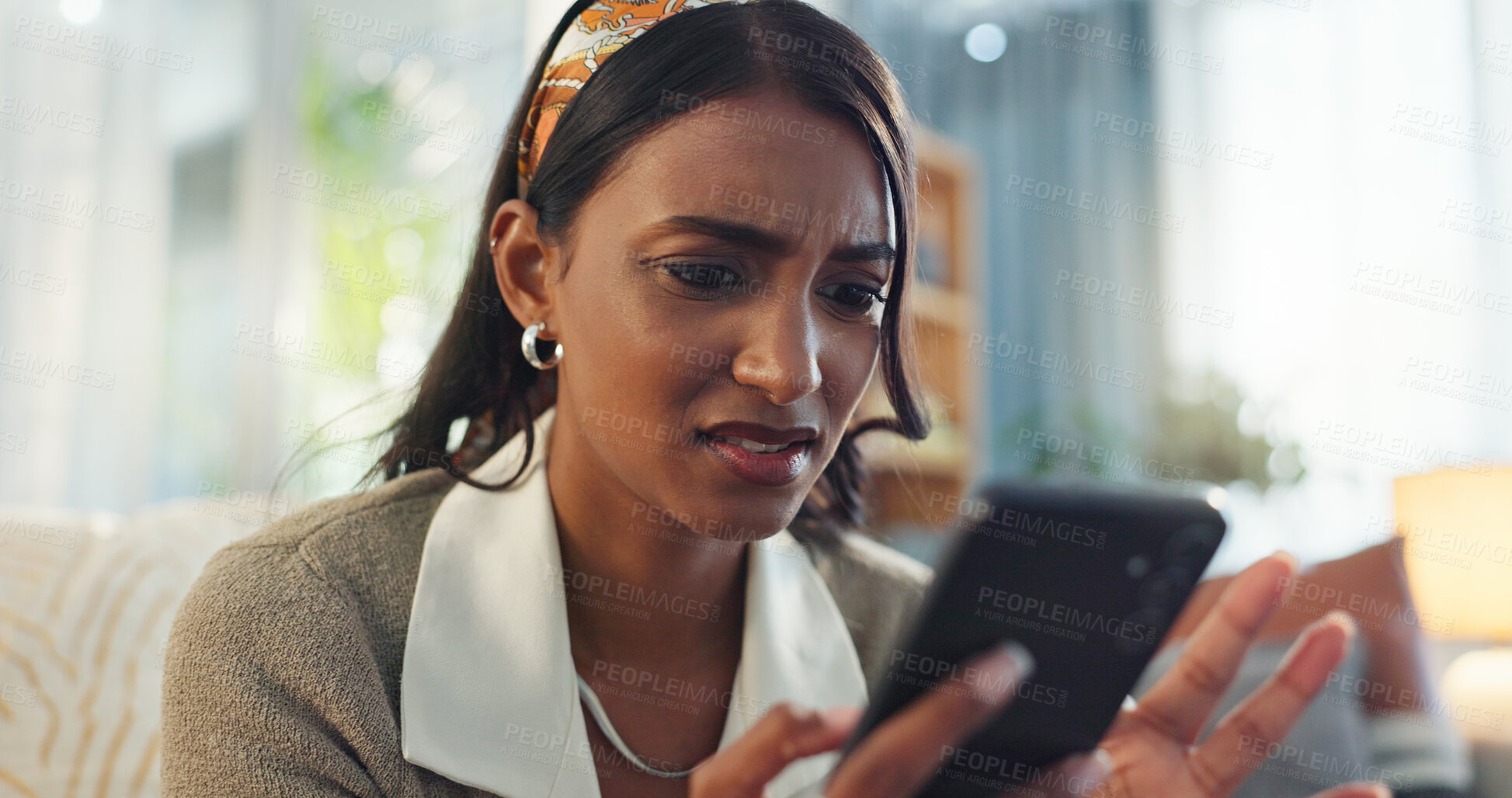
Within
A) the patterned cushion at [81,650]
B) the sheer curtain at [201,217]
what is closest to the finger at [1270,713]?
the patterned cushion at [81,650]

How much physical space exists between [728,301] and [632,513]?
0.28 meters

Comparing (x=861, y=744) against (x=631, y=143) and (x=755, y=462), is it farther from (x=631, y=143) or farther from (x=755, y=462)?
(x=631, y=143)

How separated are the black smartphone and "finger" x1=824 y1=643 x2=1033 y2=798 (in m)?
0.02

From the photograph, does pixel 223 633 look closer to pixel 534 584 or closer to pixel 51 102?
pixel 534 584

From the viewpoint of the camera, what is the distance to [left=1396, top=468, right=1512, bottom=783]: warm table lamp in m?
1.88

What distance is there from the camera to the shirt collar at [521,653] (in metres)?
0.88

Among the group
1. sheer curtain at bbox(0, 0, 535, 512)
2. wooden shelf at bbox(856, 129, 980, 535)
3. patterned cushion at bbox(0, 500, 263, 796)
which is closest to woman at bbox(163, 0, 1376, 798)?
patterned cushion at bbox(0, 500, 263, 796)

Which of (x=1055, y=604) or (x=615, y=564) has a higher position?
(x=1055, y=604)

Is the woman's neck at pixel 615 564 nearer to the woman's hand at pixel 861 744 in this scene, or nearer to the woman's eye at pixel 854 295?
the woman's eye at pixel 854 295

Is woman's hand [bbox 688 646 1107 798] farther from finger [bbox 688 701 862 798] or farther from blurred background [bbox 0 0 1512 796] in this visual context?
Result: blurred background [bbox 0 0 1512 796]

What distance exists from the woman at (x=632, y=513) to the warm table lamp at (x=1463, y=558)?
1.32 metres

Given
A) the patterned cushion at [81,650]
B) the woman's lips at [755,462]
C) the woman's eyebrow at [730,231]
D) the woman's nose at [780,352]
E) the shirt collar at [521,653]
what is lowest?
the patterned cushion at [81,650]

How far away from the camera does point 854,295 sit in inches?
37.1

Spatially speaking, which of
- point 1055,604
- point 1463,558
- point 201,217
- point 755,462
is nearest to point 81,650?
point 755,462
